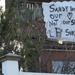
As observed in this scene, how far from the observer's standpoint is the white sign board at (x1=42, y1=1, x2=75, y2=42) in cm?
1068

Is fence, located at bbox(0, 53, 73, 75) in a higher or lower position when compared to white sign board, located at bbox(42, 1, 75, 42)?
lower

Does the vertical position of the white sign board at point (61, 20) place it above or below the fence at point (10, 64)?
above

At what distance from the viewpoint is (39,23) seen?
13.9m

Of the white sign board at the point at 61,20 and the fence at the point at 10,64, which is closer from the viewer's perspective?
the fence at the point at 10,64

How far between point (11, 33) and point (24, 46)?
624mm

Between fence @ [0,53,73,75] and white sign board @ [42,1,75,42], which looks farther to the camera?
white sign board @ [42,1,75,42]

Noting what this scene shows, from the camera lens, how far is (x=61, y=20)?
10.8 meters

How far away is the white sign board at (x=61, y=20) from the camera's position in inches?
420

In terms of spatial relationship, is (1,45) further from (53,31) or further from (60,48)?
(60,48)

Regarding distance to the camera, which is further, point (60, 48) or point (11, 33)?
point (60, 48)

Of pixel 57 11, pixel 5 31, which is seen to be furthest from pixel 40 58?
pixel 57 11

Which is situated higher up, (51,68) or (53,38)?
(53,38)

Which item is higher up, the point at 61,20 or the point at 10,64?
the point at 61,20

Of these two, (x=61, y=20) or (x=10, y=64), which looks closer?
(x=10, y=64)
